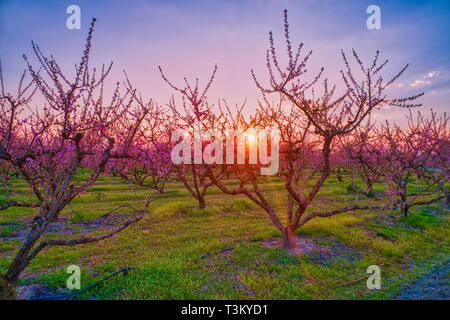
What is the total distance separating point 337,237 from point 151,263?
239 inches

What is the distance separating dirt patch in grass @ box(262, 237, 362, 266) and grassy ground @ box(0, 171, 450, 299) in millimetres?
33

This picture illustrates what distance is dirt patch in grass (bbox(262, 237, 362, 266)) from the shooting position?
6.68 meters

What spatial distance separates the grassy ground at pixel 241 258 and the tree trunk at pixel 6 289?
1.19m

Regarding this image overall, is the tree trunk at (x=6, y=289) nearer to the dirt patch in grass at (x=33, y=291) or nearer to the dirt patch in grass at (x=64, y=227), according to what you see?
the dirt patch in grass at (x=33, y=291)

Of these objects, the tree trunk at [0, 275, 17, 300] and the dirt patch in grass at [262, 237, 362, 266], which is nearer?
the tree trunk at [0, 275, 17, 300]

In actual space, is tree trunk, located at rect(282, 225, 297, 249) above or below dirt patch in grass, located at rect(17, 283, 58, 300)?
above

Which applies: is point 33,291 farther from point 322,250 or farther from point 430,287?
point 430,287

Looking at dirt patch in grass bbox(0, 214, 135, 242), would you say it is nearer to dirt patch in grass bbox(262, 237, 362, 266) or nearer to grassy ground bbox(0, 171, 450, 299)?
grassy ground bbox(0, 171, 450, 299)

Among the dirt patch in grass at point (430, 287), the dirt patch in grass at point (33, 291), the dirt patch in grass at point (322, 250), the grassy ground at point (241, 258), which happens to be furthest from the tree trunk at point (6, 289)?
the dirt patch in grass at point (430, 287)

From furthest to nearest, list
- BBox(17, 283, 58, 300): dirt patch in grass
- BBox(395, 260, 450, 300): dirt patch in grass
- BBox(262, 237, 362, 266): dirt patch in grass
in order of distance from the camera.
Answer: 1. BBox(262, 237, 362, 266): dirt patch in grass
2. BBox(395, 260, 450, 300): dirt patch in grass
3. BBox(17, 283, 58, 300): dirt patch in grass

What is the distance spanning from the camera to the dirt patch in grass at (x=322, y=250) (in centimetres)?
668

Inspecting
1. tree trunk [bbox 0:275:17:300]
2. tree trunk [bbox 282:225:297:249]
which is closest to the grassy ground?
→ tree trunk [bbox 282:225:297:249]

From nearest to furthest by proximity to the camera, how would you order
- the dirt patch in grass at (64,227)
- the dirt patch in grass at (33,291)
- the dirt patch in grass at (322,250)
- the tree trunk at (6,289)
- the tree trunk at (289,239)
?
the tree trunk at (6,289), the dirt patch in grass at (33,291), the dirt patch in grass at (322,250), the tree trunk at (289,239), the dirt patch in grass at (64,227)
